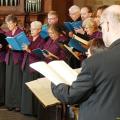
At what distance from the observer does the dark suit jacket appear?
7.22 ft

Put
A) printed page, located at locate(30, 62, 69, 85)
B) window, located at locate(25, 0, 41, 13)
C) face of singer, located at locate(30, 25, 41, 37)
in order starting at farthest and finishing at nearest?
window, located at locate(25, 0, 41, 13)
face of singer, located at locate(30, 25, 41, 37)
printed page, located at locate(30, 62, 69, 85)

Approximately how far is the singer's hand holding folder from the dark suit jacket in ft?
10.6

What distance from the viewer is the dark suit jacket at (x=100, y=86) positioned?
2200mm

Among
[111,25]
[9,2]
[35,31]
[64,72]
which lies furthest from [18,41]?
[9,2]

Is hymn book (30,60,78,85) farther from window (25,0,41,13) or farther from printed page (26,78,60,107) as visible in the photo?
window (25,0,41,13)

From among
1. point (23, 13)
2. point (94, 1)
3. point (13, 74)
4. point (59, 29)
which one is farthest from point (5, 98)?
point (94, 1)

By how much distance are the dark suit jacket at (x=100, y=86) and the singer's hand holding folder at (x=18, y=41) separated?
324cm

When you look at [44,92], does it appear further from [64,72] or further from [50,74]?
[50,74]

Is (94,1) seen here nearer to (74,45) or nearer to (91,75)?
(74,45)

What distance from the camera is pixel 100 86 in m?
2.23

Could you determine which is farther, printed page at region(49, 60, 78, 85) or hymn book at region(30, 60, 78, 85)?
printed page at region(49, 60, 78, 85)

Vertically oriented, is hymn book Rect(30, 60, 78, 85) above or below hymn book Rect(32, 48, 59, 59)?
above

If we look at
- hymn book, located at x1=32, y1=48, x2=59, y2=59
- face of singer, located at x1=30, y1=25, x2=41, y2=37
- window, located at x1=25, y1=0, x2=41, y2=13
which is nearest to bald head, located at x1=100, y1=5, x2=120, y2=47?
hymn book, located at x1=32, y1=48, x2=59, y2=59

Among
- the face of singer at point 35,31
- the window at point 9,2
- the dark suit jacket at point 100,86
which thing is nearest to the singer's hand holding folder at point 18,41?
the face of singer at point 35,31
